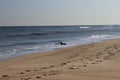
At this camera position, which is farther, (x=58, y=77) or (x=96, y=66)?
(x=96, y=66)

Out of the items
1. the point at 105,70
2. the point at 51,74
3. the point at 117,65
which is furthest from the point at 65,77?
the point at 117,65

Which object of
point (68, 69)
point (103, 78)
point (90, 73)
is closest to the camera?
point (103, 78)

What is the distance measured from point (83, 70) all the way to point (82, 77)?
2.58 feet

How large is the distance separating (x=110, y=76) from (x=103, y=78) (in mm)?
288

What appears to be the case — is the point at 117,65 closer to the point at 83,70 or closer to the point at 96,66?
the point at 96,66

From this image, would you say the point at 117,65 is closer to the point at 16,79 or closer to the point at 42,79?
the point at 42,79

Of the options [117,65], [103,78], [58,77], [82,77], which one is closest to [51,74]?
[58,77]

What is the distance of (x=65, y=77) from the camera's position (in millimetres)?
5984

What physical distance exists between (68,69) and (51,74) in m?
0.78

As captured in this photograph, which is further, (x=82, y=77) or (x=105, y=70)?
(x=105, y=70)

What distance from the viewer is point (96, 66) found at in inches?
286

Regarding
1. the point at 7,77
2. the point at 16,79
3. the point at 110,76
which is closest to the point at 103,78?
the point at 110,76

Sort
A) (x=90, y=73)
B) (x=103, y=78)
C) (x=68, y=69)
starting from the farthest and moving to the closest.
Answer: (x=68, y=69) → (x=90, y=73) → (x=103, y=78)

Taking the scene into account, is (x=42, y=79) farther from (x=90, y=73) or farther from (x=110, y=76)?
(x=110, y=76)
